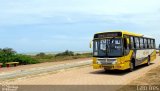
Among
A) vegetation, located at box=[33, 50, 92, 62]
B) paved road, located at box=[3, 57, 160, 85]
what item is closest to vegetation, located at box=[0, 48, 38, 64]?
vegetation, located at box=[33, 50, 92, 62]

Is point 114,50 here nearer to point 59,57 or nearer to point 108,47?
point 108,47

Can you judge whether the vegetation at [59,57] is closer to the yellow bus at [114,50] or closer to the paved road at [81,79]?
the yellow bus at [114,50]

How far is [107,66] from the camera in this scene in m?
20.9

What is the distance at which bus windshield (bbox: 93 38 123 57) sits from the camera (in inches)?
A: 816

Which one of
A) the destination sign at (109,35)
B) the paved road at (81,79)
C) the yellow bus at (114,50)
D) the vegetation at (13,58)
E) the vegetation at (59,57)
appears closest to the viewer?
the paved road at (81,79)

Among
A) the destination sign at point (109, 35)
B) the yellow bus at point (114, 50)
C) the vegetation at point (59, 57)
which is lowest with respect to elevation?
the vegetation at point (59, 57)

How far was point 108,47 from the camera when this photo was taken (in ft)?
69.0

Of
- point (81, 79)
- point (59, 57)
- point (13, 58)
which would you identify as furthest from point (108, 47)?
point (59, 57)

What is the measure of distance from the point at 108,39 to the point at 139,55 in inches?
167

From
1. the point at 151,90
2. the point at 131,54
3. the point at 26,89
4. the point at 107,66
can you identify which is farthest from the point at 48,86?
the point at 131,54

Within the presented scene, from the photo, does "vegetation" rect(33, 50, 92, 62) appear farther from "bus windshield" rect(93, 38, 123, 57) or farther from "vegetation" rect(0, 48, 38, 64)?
"bus windshield" rect(93, 38, 123, 57)

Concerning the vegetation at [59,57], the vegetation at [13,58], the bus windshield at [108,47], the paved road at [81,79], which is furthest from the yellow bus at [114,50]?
the vegetation at [59,57]

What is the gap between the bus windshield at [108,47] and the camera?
20719 mm

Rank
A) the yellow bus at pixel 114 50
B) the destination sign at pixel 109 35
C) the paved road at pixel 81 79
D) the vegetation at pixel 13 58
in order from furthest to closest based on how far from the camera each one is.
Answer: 1. the vegetation at pixel 13 58
2. the destination sign at pixel 109 35
3. the yellow bus at pixel 114 50
4. the paved road at pixel 81 79
